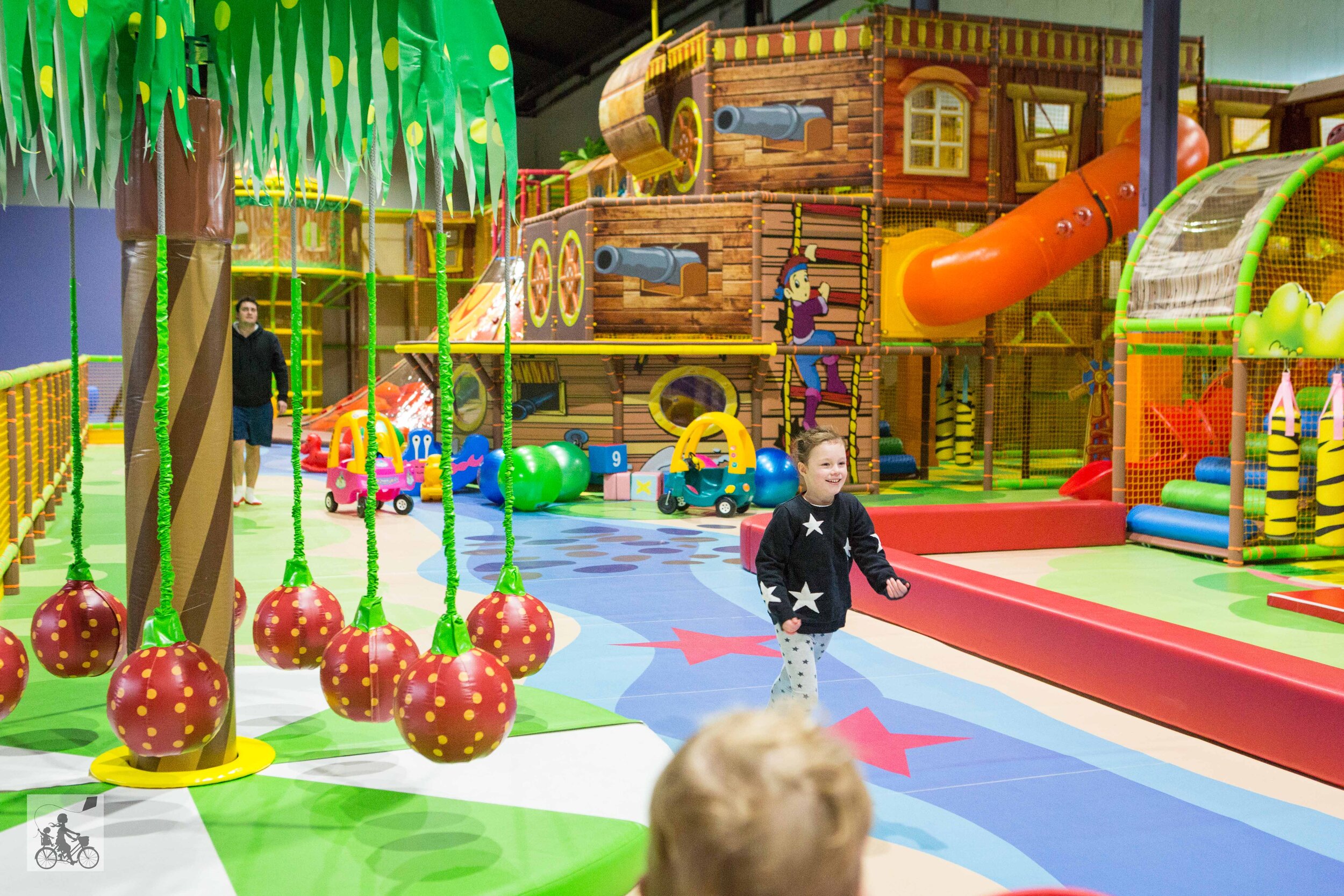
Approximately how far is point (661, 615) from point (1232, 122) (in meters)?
12.1

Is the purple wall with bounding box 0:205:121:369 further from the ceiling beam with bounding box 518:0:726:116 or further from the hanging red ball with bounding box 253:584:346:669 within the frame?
the hanging red ball with bounding box 253:584:346:669

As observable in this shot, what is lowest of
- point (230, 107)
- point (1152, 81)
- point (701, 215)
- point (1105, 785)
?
point (1105, 785)

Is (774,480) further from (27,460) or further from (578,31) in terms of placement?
(578,31)

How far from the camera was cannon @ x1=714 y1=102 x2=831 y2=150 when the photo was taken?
12.1m

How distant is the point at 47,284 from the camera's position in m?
21.0

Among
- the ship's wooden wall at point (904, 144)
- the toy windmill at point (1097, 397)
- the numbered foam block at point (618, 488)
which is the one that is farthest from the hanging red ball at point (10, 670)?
the toy windmill at point (1097, 397)

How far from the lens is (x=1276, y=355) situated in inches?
309

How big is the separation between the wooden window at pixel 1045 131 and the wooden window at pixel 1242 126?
9.30 ft

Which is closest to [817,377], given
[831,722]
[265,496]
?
[265,496]

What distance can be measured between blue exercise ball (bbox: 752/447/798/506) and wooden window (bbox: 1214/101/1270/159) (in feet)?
25.7

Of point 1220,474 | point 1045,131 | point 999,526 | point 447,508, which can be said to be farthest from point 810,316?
point 447,508

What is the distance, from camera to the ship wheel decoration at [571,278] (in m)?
12.1

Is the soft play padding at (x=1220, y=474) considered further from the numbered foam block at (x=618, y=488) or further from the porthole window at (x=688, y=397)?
the numbered foam block at (x=618, y=488)

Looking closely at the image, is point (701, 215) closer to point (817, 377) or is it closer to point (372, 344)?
point (817, 377)
